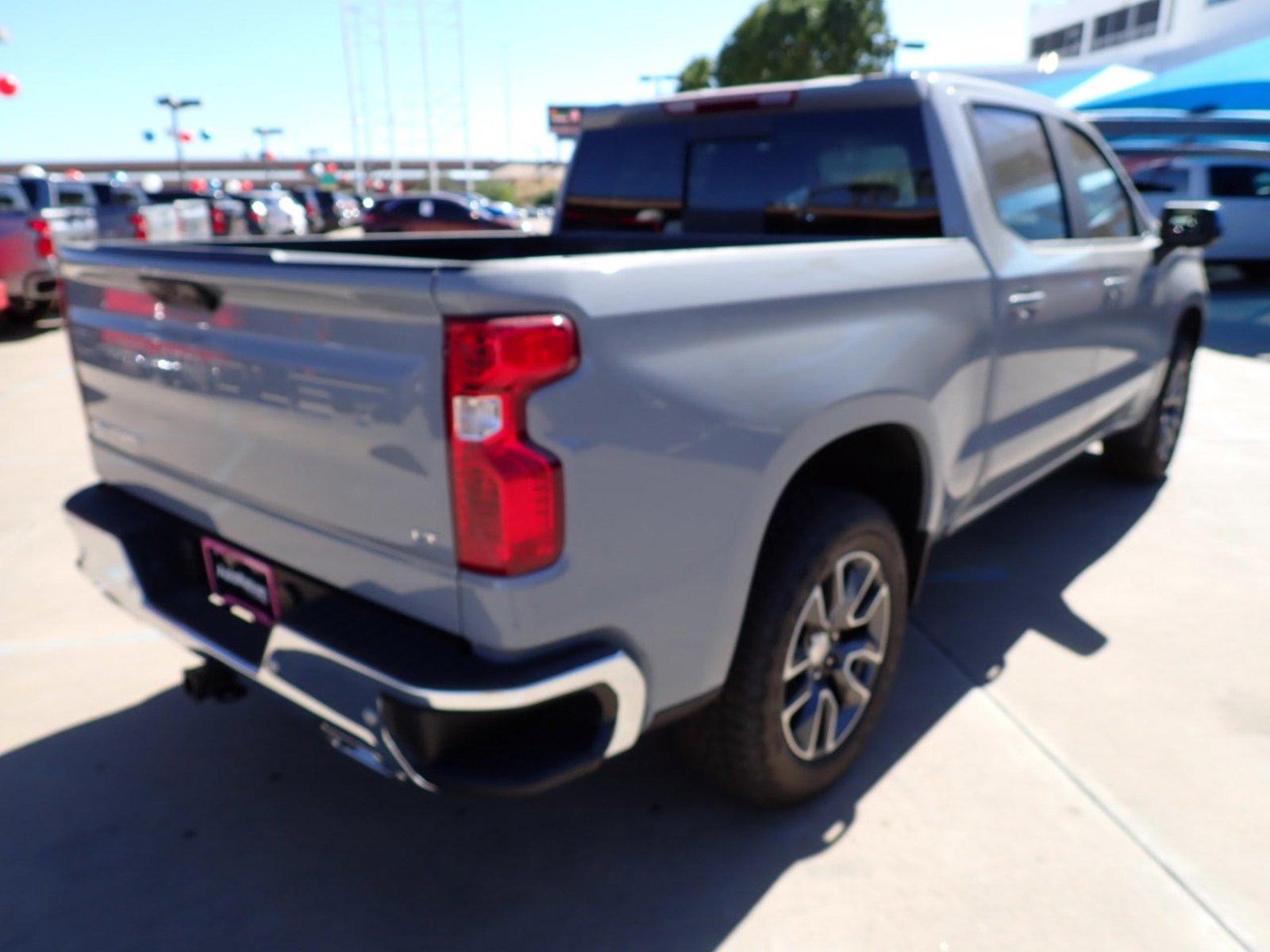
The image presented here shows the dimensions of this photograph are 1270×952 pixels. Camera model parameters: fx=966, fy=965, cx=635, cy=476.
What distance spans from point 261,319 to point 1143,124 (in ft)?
34.7

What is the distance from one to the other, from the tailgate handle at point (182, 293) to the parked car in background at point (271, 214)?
1996 centimetres

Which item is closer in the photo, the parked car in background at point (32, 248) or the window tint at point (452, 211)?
the parked car in background at point (32, 248)

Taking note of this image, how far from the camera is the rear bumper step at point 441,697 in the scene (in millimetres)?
1670

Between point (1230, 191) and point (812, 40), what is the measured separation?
111 feet

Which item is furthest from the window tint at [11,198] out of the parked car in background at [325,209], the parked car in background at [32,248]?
the parked car in background at [325,209]

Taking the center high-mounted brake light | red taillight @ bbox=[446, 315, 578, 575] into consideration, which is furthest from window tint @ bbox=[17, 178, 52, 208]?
red taillight @ bbox=[446, 315, 578, 575]

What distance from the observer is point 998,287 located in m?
2.83

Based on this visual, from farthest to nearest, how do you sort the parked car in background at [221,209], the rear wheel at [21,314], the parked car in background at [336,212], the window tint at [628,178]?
Result: the parked car in background at [336,212] < the parked car in background at [221,209] < the rear wheel at [21,314] < the window tint at [628,178]

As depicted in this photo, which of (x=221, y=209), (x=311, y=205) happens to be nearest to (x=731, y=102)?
(x=221, y=209)

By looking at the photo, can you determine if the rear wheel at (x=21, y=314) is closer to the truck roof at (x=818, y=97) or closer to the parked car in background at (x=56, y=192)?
the parked car in background at (x=56, y=192)

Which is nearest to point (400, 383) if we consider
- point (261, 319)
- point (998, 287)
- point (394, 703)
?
point (261, 319)

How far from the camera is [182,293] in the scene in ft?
6.89

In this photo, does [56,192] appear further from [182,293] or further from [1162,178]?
[1162,178]

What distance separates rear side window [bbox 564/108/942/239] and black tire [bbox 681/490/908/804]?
105 cm
